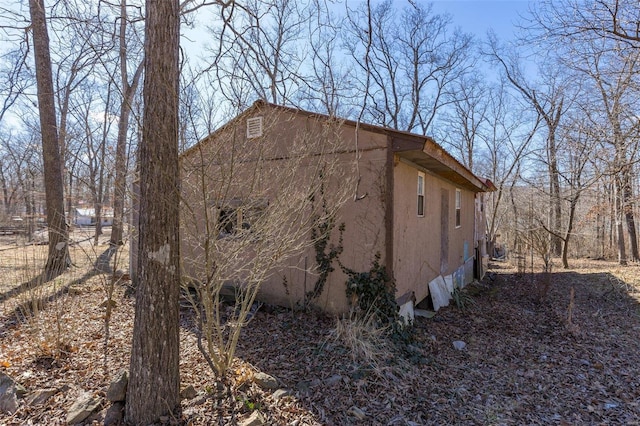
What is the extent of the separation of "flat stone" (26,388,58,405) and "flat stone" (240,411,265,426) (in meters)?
1.74

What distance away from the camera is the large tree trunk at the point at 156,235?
2688mm

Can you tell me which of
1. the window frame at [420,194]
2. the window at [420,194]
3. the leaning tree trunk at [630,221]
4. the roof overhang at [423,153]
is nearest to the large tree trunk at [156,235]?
the roof overhang at [423,153]

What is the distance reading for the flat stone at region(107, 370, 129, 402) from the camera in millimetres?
2881

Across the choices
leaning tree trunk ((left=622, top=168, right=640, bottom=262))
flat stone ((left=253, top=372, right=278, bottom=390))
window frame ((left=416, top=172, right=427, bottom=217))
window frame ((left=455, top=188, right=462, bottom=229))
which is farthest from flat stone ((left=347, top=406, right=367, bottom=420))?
leaning tree trunk ((left=622, top=168, right=640, bottom=262))

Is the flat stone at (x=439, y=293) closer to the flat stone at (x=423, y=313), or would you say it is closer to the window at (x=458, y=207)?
the flat stone at (x=423, y=313)

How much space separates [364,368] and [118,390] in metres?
2.31

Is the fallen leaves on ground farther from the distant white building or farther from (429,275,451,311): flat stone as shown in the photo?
the distant white building

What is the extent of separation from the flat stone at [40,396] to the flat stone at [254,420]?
174 centimetres

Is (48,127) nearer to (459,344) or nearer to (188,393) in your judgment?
(188,393)

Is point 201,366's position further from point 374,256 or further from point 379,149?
point 379,149

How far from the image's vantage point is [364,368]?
381 centimetres

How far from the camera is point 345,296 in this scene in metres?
5.34

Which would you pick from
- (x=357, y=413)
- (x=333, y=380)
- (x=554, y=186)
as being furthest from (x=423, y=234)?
(x=554, y=186)

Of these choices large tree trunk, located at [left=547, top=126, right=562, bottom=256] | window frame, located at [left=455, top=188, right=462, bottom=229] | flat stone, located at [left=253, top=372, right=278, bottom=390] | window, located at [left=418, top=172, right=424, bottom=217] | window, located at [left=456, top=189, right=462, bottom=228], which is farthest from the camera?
large tree trunk, located at [left=547, top=126, right=562, bottom=256]
